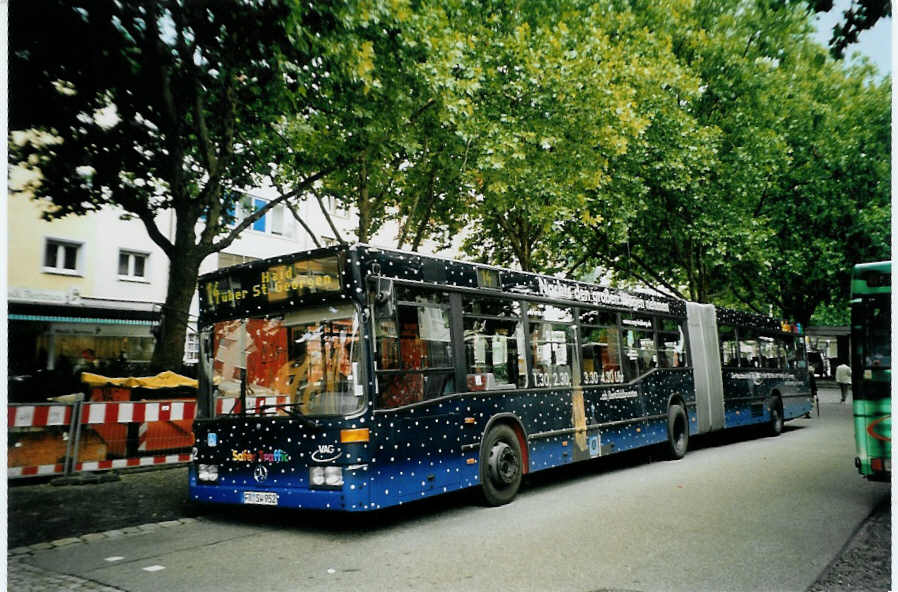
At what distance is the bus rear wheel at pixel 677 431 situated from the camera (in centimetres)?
1227

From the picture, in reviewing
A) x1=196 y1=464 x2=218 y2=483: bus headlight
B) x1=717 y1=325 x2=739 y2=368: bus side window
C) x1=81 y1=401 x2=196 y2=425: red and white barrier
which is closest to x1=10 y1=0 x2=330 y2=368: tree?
x1=81 y1=401 x2=196 y2=425: red and white barrier

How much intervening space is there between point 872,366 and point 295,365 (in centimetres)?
575

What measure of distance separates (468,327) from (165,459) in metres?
5.54

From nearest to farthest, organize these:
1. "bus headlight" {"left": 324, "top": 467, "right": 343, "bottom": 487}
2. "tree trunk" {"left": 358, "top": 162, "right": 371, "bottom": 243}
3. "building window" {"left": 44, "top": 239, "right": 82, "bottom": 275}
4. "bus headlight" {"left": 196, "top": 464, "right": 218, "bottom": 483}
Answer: "bus headlight" {"left": 324, "top": 467, "right": 343, "bottom": 487}, "bus headlight" {"left": 196, "top": 464, "right": 218, "bottom": 483}, "tree trunk" {"left": 358, "top": 162, "right": 371, "bottom": 243}, "building window" {"left": 44, "top": 239, "right": 82, "bottom": 275}

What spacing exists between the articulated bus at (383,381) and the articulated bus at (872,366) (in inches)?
138

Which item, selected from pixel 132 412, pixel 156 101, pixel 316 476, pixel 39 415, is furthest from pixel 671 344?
pixel 39 415

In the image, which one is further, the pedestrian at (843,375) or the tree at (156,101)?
the pedestrian at (843,375)

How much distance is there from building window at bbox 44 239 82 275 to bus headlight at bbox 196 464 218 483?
10.1 metres

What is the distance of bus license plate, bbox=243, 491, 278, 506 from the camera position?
22.0 feet

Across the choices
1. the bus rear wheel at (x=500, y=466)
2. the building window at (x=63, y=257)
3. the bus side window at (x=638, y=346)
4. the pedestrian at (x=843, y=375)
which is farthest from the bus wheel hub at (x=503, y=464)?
the pedestrian at (x=843, y=375)

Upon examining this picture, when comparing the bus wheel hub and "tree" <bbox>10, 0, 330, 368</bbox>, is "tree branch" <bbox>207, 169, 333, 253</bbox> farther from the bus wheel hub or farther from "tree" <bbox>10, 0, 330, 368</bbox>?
the bus wheel hub

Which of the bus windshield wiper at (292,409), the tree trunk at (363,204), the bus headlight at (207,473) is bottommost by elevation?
the bus headlight at (207,473)

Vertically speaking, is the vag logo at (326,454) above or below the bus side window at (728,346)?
below

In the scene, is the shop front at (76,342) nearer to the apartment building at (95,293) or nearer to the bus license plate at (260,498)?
the apartment building at (95,293)
